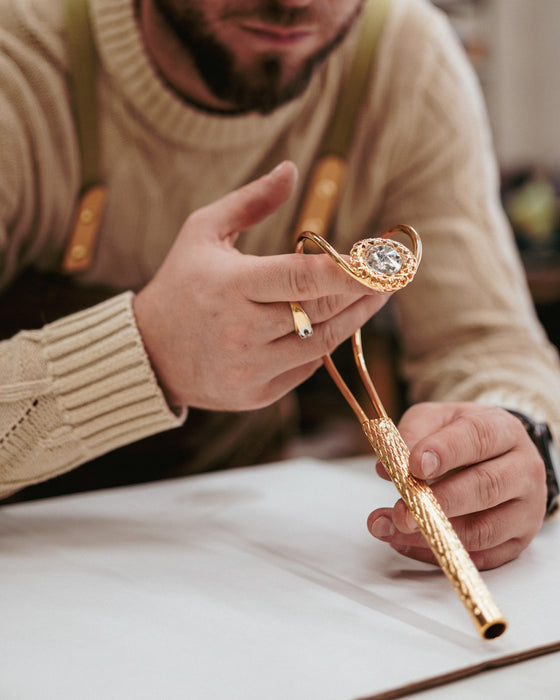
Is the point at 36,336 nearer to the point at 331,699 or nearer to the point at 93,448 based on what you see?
the point at 93,448

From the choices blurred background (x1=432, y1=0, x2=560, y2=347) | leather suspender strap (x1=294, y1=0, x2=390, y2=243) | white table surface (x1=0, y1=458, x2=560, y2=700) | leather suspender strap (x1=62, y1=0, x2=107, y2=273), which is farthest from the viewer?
blurred background (x1=432, y1=0, x2=560, y2=347)

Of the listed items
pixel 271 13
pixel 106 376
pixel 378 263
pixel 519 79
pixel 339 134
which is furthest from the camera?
pixel 519 79

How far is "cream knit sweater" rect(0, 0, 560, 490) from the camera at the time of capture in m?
0.55

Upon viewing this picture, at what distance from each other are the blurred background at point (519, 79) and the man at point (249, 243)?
42.9 inches

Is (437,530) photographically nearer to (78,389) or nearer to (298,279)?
(298,279)

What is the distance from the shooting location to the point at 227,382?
507mm

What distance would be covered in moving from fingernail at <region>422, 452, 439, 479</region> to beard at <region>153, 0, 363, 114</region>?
45cm

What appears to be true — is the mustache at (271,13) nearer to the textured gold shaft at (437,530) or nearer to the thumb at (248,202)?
the thumb at (248,202)

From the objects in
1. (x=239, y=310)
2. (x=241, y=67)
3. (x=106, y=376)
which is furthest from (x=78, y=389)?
(x=241, y=67)

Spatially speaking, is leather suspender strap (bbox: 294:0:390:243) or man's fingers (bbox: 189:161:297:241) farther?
leather suspender strap (bbox: 294:0:390:243)

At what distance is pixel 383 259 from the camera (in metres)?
0.43

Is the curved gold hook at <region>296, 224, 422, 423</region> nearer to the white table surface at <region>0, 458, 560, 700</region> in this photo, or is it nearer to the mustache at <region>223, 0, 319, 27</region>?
the white table surface at <region>0, 458, 560, 700</region>

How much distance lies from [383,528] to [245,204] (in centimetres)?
22

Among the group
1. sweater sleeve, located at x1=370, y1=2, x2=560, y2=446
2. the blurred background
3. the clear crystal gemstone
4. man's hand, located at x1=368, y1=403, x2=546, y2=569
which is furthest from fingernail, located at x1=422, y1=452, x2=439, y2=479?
the blurred background
